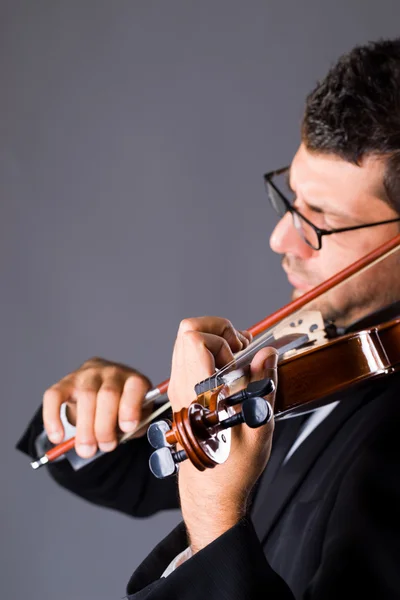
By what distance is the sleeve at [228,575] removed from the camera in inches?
25.6

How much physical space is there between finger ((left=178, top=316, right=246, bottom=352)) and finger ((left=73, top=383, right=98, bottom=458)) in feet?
0.82

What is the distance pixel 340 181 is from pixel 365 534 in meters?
0.52

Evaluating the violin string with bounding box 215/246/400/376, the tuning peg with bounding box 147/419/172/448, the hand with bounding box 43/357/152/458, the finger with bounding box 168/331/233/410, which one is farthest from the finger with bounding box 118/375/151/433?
the tuning peg with bounding box 147/419/172/448

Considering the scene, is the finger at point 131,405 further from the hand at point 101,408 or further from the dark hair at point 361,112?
the dark hair at point 361,112

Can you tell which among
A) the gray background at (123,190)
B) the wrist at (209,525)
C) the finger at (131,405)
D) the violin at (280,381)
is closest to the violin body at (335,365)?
the violin at (280,381)

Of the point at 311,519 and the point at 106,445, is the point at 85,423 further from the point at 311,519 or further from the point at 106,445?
the point at 311,519

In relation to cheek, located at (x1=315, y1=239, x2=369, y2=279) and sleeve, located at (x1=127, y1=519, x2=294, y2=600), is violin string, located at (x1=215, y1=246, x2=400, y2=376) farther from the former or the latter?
sleeve, located at (x1=127, y1=519, x2=294, y2=600)

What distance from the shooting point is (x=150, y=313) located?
5.67 feet

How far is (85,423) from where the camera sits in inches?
38.2

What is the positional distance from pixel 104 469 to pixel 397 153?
0.60 metres

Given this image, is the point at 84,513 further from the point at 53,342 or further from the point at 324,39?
the point at 324,39

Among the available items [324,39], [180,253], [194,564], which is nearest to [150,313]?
[180,253]

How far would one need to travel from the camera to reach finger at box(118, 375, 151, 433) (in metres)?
0.97

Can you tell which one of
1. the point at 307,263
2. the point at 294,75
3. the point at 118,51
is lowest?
the point at 307,263
